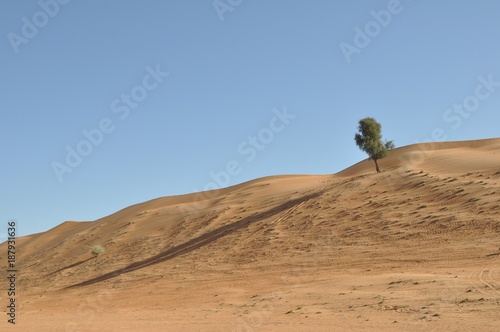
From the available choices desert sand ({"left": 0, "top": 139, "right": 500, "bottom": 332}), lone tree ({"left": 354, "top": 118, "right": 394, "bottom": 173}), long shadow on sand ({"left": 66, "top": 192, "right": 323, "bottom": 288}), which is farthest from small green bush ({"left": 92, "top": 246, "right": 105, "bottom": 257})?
lone tree ({"left": 354, "top": 118, "right": 394, "bottom": 173})

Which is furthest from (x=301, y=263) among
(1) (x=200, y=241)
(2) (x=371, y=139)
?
(2) (x=371, y=139)

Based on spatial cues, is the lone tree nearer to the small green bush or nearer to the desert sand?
the desert sand

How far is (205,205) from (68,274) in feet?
46.0

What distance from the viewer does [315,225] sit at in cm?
2966

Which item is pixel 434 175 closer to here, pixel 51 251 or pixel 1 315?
pixel 1 315

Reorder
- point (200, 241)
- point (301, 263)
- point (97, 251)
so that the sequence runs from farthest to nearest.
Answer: point (97, 251) → point (200, 241) → point (301, 263)

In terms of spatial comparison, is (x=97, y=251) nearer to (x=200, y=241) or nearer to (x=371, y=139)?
(x=200, y=241)

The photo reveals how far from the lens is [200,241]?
33125 mm

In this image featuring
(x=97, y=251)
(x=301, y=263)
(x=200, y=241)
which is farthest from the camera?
(x=97, y=251)

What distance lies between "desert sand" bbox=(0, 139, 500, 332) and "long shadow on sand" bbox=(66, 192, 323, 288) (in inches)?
6.5

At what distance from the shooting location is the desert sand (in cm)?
1505

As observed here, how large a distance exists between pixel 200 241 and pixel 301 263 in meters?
10.3

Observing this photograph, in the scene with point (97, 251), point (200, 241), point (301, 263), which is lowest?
point (301, 263)

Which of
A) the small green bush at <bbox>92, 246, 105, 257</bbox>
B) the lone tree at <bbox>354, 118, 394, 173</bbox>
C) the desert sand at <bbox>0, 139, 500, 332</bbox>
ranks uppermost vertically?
the lone tree at <bbox>354, 118, 394, 173</bbox>
